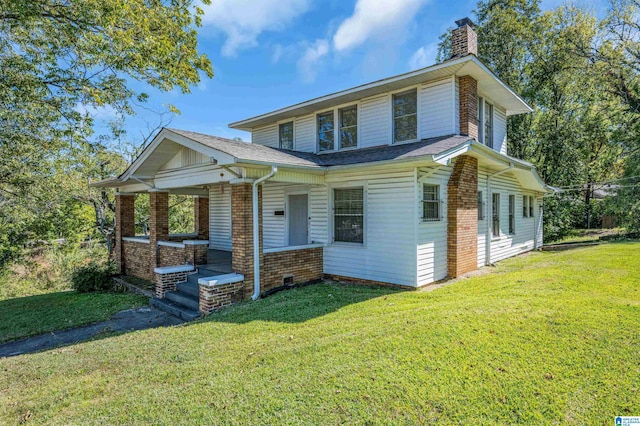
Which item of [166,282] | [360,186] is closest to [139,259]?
[166,282]

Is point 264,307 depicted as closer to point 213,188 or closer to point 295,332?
point 295,332

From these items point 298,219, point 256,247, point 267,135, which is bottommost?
point 256,247

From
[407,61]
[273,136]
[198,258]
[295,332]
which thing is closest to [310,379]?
[295,332]

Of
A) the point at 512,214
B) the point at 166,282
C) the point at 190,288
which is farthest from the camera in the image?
the point at 512,214

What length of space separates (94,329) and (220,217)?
23.1 ft

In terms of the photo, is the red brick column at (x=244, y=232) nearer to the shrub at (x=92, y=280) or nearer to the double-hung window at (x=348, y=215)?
the double-hung window at (x=348, y=215)

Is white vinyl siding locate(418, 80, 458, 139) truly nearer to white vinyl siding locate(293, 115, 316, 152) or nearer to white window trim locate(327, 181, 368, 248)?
white window trim locate(327, 181, 368, 248)

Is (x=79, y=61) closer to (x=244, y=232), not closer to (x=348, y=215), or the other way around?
(x=244, y=232)

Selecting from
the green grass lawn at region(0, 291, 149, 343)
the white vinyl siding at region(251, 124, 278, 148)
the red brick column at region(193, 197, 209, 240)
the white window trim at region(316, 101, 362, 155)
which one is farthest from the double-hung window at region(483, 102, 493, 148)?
the green grass lawn at region(0, 291, 149, 343)

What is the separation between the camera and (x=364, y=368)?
3664 mm

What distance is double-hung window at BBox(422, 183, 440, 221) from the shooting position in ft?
25.9

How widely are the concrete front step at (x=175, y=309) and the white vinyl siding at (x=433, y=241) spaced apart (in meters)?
5.03

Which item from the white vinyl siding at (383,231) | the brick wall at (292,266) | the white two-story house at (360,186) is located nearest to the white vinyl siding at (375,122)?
the white two-story house at (360,186)

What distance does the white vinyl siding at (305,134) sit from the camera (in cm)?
1121
